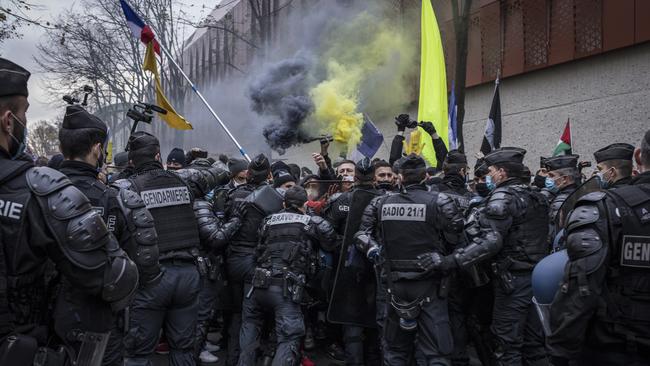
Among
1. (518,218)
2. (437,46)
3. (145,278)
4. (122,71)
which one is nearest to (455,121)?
(437,46)

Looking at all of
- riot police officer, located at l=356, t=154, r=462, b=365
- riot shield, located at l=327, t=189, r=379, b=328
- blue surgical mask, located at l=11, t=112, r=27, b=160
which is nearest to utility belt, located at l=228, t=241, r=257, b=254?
riot shield, located at l=327, t=189, r=379, b=328

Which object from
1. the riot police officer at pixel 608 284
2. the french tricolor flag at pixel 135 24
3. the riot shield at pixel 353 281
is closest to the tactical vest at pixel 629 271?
the riot police officer at pixel 608 284

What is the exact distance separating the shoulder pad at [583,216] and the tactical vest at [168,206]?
3.18m

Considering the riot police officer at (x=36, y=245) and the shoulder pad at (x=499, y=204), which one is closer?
the riot police officer at (x=36, y=245)

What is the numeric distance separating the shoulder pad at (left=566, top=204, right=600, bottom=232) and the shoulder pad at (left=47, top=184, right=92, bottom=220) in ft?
8.08

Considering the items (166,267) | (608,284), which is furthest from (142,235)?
(608,284)

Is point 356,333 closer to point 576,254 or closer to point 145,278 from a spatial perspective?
point 145,278

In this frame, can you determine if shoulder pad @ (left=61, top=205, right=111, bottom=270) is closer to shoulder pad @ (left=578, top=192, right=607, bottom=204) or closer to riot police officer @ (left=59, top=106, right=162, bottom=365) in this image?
riot police officer @ (left=59, top=106, right=162, bottom=365)

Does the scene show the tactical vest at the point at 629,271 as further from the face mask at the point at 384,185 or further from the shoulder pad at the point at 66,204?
the face mask at the point at 384,185

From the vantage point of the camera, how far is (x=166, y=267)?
15.6 ft

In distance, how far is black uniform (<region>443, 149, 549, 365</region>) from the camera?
5.15 m

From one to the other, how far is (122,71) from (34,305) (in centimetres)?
2931

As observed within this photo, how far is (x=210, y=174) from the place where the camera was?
Result: 585 cm

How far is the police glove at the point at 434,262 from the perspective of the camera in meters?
4.63
